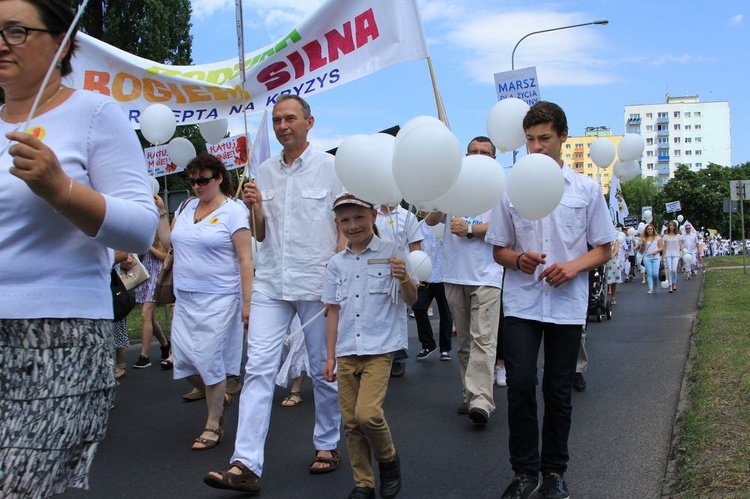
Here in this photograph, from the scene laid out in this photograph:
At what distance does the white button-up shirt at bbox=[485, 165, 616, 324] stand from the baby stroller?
7.75 m

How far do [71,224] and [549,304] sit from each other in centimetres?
272

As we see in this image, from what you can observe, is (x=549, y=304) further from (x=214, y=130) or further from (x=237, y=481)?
(x=214, y=130)

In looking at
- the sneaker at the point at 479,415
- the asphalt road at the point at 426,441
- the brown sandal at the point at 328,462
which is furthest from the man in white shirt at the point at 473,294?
the brown sandal at the point at 328,462

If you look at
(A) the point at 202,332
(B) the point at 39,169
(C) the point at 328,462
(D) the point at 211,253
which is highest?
(B) the point at 39,169

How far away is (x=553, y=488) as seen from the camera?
403cm

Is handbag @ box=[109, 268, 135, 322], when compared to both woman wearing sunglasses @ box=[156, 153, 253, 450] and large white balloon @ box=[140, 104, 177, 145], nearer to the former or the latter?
woman wearing sunglasses @ box=[156, 153, 253, 450]

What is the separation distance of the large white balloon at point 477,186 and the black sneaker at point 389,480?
147cm

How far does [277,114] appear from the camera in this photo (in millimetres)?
4848

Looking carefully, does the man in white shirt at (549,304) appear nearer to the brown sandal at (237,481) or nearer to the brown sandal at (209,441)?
the brown sandal at (237,481)

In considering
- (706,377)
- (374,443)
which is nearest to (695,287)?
(706,377)

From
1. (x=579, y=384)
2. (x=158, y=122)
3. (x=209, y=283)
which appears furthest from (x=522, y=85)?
(x=209, y=283)

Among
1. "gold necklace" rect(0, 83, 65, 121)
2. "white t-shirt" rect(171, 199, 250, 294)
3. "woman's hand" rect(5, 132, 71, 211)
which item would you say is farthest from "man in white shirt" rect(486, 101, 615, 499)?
"woman's hand" rect(5, 132, 71, 211)

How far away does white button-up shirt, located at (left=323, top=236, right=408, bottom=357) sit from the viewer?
4250 mm

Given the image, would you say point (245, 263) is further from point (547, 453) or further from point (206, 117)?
point (547, 453)
